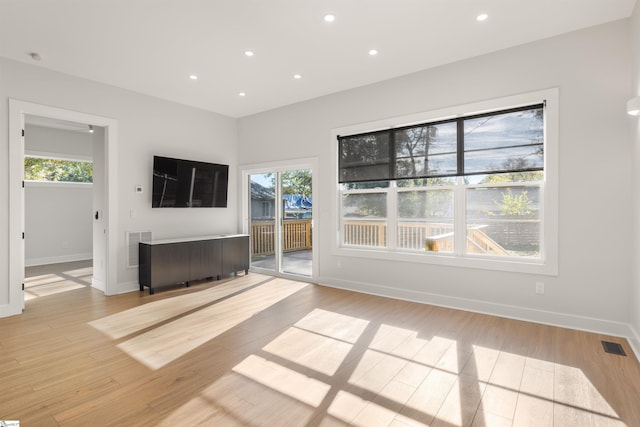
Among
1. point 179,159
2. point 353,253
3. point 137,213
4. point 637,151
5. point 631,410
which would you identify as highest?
point 179,159

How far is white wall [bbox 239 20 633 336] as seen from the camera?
130 inches

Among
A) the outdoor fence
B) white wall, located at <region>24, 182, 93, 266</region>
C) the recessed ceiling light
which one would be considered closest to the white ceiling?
the recessed ceiling light

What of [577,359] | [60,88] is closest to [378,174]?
[577,359]

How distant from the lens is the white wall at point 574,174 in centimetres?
329

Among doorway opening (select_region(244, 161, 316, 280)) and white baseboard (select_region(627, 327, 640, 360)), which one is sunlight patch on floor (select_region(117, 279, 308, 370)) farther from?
white baseboard (select_region(627, 327, 640, 360))

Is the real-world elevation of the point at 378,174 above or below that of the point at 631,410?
above

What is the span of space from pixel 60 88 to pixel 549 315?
6584mm

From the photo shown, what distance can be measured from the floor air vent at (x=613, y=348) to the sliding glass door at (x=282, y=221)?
13.0ft

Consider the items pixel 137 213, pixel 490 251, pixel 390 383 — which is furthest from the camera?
pixel 137 213

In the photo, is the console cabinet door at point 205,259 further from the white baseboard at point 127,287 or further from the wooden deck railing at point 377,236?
the wooden deck railing at point 377,236

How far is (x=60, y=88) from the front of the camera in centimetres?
443

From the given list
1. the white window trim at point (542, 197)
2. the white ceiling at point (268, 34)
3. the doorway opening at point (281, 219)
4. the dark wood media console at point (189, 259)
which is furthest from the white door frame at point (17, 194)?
the white window trim at point (542, 197)

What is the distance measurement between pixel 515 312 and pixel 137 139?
5760mm

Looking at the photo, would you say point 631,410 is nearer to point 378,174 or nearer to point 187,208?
point 378,174
